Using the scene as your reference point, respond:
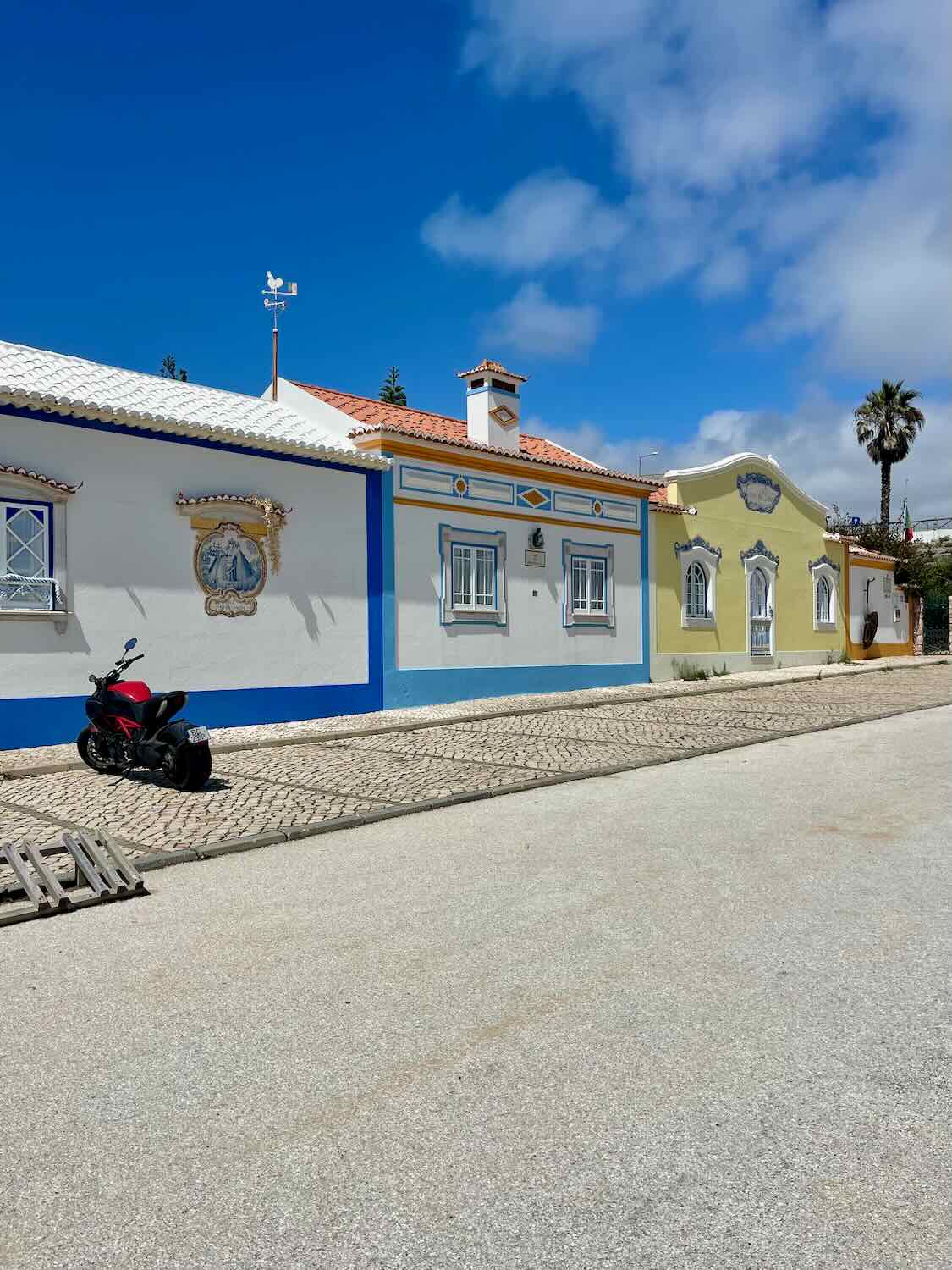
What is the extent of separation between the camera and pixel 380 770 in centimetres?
1001

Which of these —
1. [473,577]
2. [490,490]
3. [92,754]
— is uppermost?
[490,490]

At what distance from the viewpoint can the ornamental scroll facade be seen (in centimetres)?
1357

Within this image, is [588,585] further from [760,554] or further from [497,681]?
[760,554]

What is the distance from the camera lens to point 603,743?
12.0 metres

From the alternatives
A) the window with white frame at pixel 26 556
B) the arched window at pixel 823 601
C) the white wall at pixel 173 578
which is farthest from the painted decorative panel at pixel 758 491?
the window with white frame at pixel 26 556

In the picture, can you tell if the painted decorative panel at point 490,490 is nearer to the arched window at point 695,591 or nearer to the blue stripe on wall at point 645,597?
the blue stripe on wall at point 645,597

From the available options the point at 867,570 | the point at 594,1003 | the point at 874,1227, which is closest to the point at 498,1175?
the point at 874,1227

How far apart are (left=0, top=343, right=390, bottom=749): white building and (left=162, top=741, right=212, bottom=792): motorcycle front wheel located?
12.2ft

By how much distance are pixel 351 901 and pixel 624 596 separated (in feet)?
52.9

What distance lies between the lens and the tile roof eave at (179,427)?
11.7 meters

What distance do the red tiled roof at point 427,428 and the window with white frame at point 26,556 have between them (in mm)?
5483

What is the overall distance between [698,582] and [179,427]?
13.8 m

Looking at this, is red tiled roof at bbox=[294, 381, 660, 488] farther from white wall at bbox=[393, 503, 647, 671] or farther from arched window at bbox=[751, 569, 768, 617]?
arched window at bbox=[751, 569, 768, 617]

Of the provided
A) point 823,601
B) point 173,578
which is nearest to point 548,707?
point 173,578
